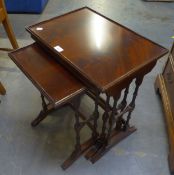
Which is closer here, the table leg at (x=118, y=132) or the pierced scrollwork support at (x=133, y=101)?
the pierced scrollwork support at (x=133, y=101)

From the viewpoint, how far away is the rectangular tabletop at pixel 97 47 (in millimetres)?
982

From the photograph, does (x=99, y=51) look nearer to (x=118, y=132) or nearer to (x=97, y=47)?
(x=97, y=47)

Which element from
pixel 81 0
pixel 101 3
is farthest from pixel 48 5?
pixel 101 3

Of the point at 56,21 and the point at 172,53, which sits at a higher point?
the point at 56,21

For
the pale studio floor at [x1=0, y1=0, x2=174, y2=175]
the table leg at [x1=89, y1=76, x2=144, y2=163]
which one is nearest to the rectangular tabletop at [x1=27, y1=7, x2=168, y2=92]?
the table leg at [x1=89, y1=76, x2=144, y2=163]

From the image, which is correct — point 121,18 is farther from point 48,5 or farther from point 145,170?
point 145,170

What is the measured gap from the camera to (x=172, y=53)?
158 centimetres

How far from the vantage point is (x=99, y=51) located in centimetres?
108

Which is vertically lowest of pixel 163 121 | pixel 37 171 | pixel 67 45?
pixel 37 171

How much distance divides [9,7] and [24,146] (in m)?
1.99

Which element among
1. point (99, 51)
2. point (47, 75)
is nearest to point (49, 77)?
point (47, 75)

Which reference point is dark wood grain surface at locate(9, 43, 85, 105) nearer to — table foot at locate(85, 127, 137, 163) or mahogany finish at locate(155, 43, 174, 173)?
table foot at locate(85, 127, 137, 163)

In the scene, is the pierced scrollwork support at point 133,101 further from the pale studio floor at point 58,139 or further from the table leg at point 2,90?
the table leg at point 2,90

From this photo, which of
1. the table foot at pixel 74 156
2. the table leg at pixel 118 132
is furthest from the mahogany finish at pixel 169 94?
the table foot at pixel 74 156
